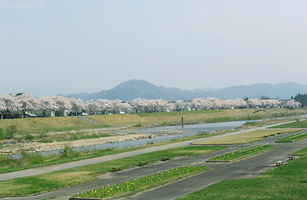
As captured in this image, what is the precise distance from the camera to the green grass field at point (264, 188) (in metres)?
15.5

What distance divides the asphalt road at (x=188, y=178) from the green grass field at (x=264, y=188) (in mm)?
1324

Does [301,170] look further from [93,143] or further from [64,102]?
[64,102]

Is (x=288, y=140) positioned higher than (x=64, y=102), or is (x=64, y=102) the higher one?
(x=64, y=102)

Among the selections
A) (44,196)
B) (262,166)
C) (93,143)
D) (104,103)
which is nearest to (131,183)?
(44,196)

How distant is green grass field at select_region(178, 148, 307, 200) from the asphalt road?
1324 mm

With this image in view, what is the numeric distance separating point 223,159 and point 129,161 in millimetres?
8825

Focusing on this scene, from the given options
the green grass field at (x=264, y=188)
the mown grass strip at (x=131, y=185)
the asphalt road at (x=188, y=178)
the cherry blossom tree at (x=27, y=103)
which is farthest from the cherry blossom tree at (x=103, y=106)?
the green grass field at (x=264, y=188)

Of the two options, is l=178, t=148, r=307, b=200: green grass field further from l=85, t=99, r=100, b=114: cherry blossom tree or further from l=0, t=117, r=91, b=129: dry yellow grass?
Result: l=85, t=99, r=100, b=114: cherry blossom tree

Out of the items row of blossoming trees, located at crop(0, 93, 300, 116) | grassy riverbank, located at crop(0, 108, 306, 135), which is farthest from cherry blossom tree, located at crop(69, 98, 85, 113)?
grassy riverbank, located at crop(0, 108, 306, 135)

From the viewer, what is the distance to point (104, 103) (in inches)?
6658

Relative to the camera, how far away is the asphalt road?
1878cm

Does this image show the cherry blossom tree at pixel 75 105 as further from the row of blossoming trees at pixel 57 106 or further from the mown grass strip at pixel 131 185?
the mown grass strip at pixel 131 185

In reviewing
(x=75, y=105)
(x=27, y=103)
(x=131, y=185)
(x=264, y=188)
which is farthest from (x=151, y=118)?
(x=264, y=188)

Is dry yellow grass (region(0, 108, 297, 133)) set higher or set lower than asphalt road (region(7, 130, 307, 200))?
higher
